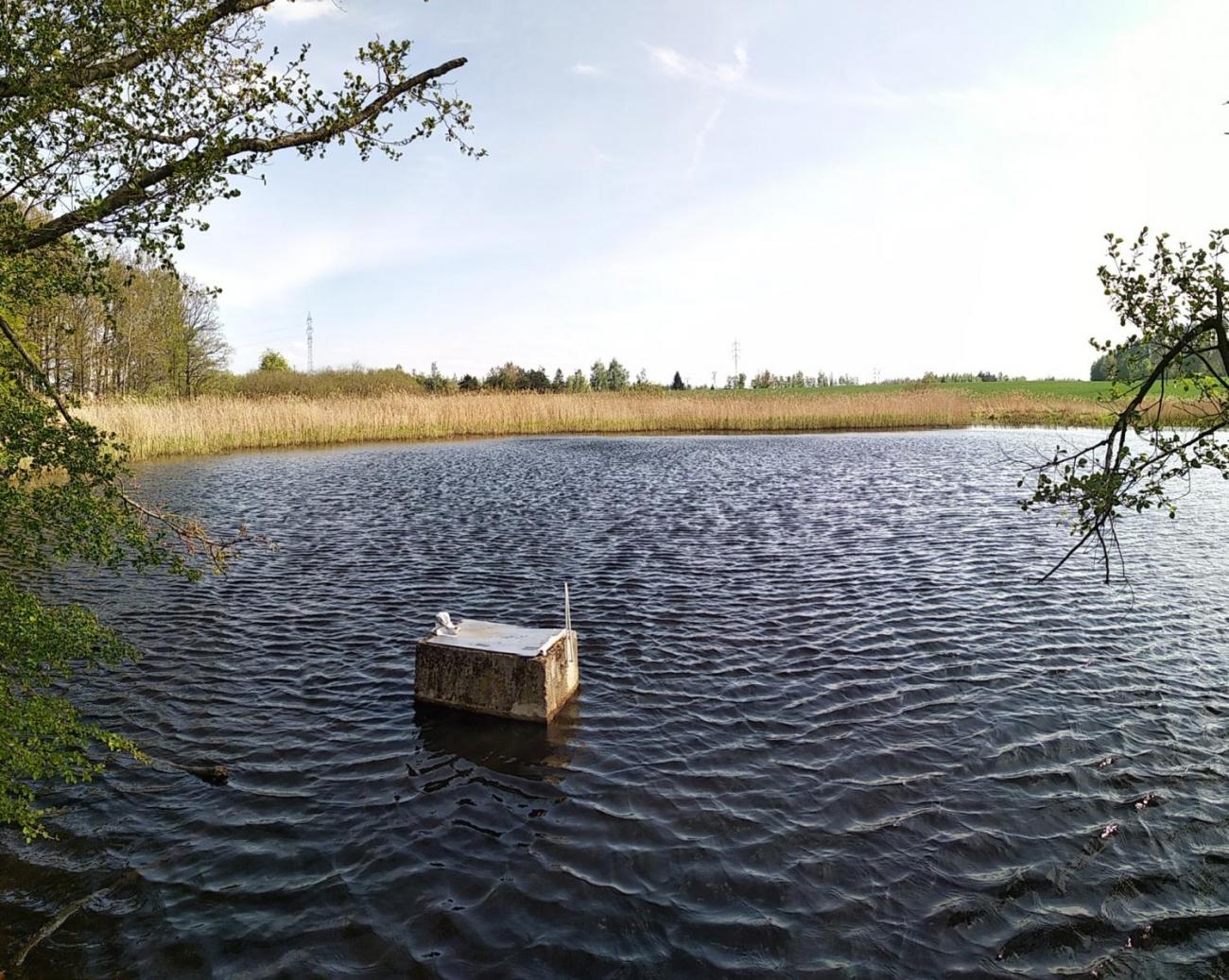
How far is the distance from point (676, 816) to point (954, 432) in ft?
121

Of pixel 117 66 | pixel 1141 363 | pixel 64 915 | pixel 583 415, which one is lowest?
pixel 64 915

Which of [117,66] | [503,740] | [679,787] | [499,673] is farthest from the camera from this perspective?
[499,673]

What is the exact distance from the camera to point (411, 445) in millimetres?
31469

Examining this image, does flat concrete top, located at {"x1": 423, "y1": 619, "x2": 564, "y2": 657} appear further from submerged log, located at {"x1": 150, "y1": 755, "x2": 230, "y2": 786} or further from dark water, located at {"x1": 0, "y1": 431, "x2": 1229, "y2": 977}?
submerged log, located at {"x1": 150, "y1": 755, "x2": 230, "y2": 786}

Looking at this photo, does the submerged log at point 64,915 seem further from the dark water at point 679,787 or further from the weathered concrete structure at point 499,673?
the weathered concrete structure at point 499,673

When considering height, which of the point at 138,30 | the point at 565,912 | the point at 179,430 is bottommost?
the point at 565,912

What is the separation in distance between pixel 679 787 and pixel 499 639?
192 centimetres

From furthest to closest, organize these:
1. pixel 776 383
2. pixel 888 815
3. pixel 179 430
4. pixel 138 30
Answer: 1. pixel 776 383
2. pixel 179 430
3. pixel 138 30
4. pixel 888 815

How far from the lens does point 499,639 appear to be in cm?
584

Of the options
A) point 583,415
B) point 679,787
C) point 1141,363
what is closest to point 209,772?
point 679,787

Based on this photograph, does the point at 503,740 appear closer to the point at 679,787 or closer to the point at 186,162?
the point at 679,787

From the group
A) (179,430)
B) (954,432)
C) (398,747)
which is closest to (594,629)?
(398,747)

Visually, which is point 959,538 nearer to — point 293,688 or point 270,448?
point 293,688

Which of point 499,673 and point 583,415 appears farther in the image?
point 583,415
